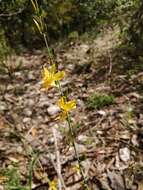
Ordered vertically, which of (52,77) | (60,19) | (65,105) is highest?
(52,77)

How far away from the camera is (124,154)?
3379 mm

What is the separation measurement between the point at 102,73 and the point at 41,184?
2.08 meters

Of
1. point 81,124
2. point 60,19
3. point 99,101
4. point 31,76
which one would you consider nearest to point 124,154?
point 81,124

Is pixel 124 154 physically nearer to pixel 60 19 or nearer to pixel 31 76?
pixel 31 76

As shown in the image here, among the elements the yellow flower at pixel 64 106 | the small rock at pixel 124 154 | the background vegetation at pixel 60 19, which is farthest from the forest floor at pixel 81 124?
the background vegetation at pixel 60 19

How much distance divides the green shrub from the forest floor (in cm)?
3

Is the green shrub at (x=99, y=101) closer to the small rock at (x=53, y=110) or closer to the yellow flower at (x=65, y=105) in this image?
the small rock at (x=53, y=110)

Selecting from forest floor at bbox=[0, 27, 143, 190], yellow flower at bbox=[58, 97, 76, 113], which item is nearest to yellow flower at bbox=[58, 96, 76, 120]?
yellow flower at bbox=[58, 97, 76, 113]

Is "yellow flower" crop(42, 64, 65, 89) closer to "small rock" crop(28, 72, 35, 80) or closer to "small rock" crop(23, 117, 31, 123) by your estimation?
"small rock" crop(23, 117, 31, 123)

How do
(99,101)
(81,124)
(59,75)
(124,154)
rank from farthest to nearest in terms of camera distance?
1. (99,101)
2. (81,124)
3. (124,154)
4. (59,75)

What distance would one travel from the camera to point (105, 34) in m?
6.37

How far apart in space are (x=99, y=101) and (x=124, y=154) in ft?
3.11

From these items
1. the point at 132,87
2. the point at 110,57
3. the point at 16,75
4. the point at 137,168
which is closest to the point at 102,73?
the point at 110,57

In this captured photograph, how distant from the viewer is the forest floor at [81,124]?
10.7 ft
